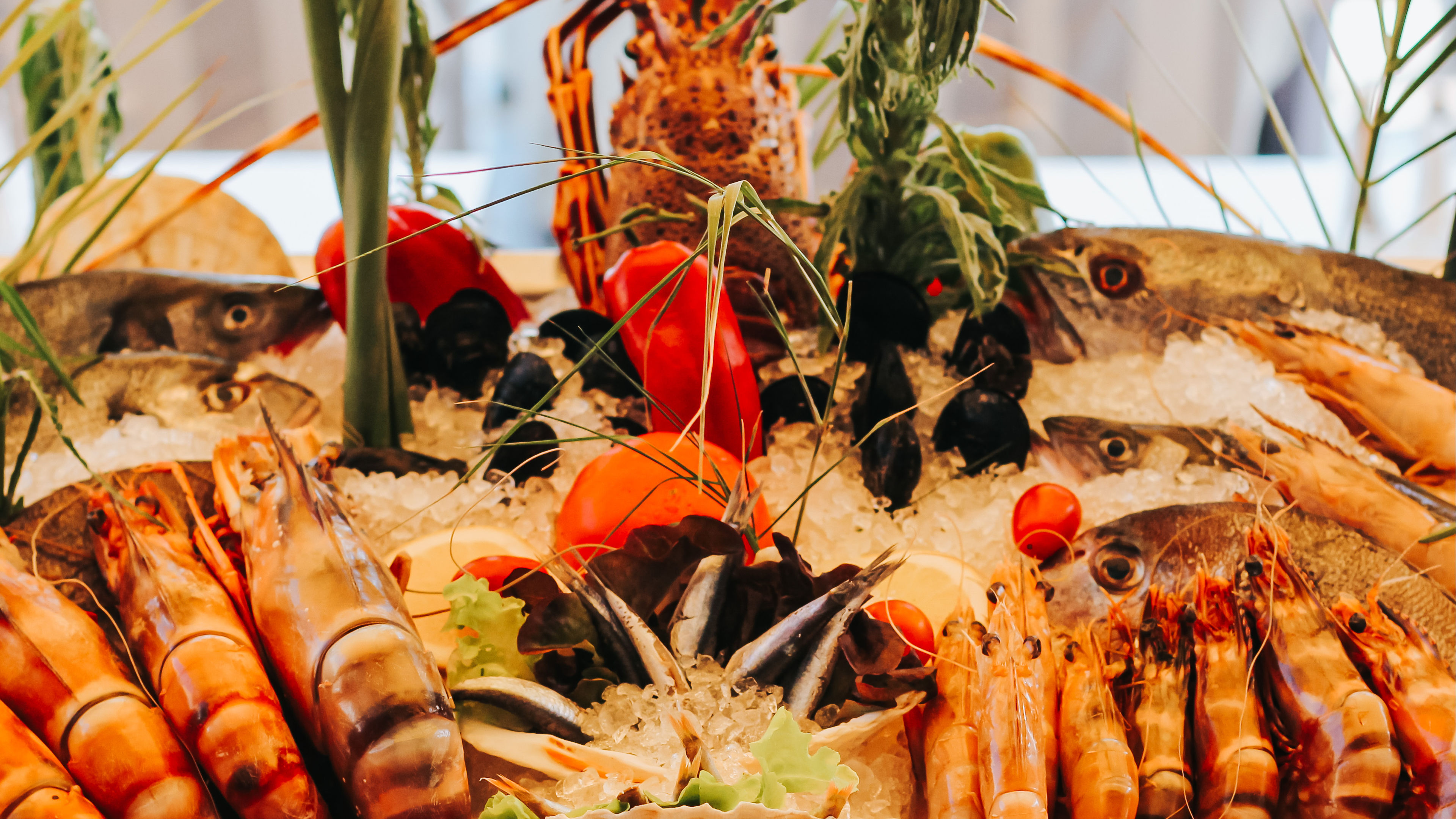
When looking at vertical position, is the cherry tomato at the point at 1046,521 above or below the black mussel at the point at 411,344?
below

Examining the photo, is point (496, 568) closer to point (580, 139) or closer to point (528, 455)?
point (528, 455)

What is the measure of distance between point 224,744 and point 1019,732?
0.42 m

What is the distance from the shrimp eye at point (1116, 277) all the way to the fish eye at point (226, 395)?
2.73 feet

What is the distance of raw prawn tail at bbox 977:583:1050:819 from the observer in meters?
0.46

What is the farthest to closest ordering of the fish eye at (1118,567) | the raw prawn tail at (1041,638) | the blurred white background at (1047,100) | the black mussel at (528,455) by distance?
the blurred white background at (1047,100), the black mussel at (528,455), the fish eye at (1118,567), the raw prawn tail at (1041,638)

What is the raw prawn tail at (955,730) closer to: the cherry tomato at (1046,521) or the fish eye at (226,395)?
the cherry tomato at (1046,521)

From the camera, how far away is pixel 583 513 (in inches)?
23.9

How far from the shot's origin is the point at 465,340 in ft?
2.68

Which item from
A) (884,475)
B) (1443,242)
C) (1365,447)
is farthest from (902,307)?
(1443,242)

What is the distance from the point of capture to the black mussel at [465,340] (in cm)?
81

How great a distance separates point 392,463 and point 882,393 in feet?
1.37

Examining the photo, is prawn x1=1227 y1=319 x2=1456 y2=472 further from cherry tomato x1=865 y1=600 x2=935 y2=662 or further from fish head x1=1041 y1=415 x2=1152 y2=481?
cherry tomato x1=865 y1=600 x2=935 y2=662

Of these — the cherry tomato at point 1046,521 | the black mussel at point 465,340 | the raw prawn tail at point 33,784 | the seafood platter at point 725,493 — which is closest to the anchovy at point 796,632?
the seafood platter at point 725,493

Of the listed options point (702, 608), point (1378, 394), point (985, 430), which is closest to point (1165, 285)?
point (1378, 394)
